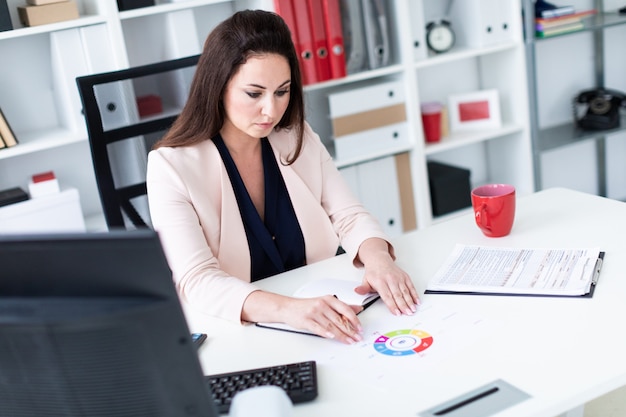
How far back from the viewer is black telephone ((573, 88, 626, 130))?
3396mm

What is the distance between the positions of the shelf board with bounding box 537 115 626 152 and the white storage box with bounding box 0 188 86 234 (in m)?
1.92

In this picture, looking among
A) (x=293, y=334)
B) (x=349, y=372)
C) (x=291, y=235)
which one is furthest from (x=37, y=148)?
(x=349, y=372)

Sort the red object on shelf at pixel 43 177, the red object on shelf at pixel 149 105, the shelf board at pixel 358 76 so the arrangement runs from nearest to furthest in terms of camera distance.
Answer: the red object on shelf at pixel 149 105
the red object on shelf at pixel 43 177
the shelf board at pixel 358 76

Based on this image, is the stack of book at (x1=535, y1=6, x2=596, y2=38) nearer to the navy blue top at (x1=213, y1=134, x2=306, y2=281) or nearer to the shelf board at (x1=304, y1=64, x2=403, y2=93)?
the shelf board at (x1=304, y1=64, x2=403, y2=93)

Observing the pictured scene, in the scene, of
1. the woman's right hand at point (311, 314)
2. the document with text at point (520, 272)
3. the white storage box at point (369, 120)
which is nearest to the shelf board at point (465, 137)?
the white storage box at point (369, 120)

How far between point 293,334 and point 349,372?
188 mm

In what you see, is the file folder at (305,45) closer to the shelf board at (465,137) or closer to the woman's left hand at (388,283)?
the shelf board at (465,137)

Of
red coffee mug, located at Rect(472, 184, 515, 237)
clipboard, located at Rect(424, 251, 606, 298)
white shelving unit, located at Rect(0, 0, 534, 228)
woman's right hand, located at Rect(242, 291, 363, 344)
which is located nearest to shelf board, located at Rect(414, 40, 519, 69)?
white shelving unit, located at Rect(0, 0, 534, 228)

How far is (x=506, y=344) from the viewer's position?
1.20 meters

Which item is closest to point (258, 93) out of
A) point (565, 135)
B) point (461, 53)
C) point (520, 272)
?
→ point (520, 272)

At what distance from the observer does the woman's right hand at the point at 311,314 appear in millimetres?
1283

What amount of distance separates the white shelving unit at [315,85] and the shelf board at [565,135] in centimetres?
10

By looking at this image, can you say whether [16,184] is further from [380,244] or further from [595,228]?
[595,228]

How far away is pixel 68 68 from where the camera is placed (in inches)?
100
